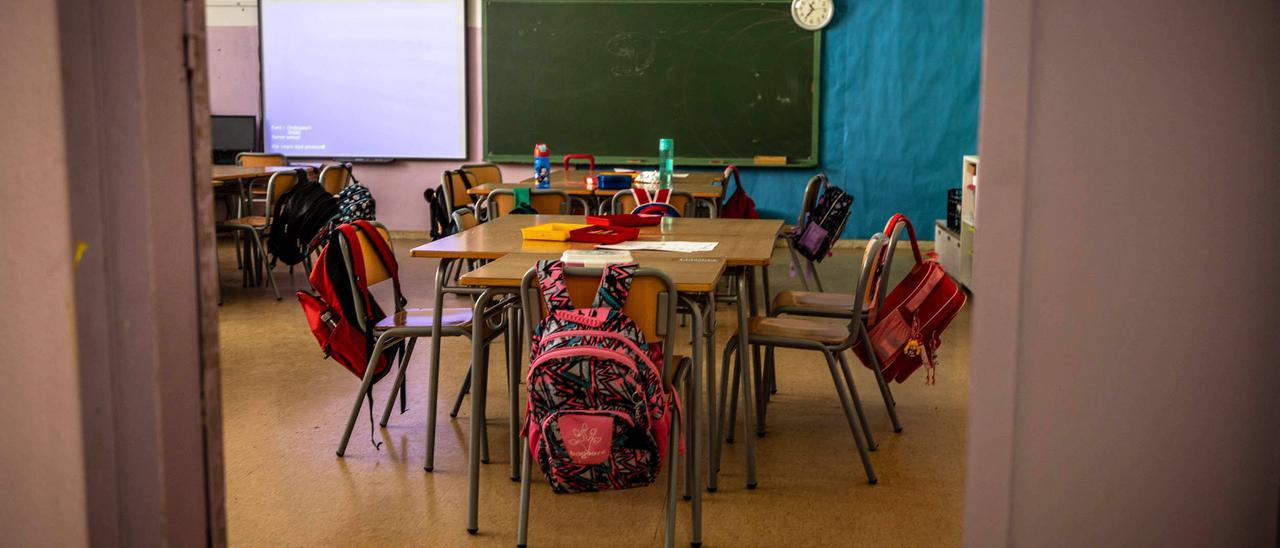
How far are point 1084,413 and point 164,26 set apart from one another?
1239mm

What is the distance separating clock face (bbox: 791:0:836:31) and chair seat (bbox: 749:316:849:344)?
5.68 metres

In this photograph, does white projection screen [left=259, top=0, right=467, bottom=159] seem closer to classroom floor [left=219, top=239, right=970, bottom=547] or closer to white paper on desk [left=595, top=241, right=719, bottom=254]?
classroom floor [left=219, top=239, right=970, bottom=547]

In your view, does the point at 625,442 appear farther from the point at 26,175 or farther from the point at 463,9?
the point at 463,9

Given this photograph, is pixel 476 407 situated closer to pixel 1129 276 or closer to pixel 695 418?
pixel 695 418

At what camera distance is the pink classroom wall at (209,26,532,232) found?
31.8 ft

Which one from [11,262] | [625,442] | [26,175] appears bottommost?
[625,442]

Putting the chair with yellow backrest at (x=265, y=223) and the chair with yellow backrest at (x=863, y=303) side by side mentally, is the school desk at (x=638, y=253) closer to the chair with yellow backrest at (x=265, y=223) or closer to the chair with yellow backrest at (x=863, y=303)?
the chair with yellow backrest at (x=863, y=303)

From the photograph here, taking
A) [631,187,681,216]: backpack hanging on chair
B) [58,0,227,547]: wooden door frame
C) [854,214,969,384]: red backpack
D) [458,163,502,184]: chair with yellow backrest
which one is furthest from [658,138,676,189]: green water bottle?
[58,0,227,547]: wooden door frame

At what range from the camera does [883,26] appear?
909 cm

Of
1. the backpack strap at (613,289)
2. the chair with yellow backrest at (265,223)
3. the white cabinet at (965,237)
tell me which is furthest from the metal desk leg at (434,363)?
the white cabinet at (965,237)

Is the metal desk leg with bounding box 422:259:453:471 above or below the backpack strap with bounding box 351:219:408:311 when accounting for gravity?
below

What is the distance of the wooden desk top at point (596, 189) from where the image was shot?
6.12 metres

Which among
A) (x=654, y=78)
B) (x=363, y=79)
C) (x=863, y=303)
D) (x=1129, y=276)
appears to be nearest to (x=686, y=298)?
(x=863, y=303)

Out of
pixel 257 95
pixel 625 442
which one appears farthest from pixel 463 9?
pixel 625 442
